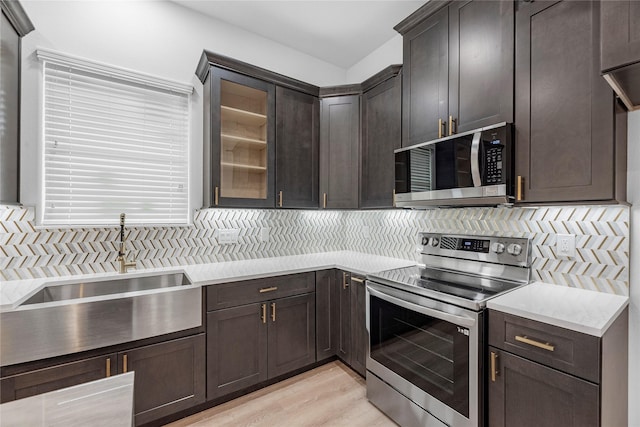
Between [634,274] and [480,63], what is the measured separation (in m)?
1.42

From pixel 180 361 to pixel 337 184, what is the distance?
6.24ft

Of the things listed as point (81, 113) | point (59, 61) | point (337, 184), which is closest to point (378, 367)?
point (337, 184)

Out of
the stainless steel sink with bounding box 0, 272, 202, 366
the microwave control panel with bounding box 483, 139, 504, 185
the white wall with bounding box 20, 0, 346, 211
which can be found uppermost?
the white wall with bounding box 20, 0, 346, 211

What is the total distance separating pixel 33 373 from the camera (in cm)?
148

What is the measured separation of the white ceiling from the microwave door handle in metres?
1.42

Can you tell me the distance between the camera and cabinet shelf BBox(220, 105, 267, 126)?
2.38 metres

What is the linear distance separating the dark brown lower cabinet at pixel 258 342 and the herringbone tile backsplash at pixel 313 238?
0.69 m

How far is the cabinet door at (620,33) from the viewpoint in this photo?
1.05 meters

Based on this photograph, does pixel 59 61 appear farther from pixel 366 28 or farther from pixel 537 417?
pixel 537 417

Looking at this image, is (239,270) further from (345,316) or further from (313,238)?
(313,238)

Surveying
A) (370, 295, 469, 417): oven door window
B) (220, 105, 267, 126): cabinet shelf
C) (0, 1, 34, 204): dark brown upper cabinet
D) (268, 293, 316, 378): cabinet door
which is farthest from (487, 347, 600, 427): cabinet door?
(0, 1, 34, 204): dark brown upper cabinet

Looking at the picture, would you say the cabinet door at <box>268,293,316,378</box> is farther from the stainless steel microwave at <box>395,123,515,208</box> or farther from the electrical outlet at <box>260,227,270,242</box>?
the stainless steel microwave at <box>395,123,515,208</box>

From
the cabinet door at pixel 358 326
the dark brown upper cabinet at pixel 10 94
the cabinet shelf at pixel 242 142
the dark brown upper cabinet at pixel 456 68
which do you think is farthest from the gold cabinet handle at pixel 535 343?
the dark brown upper cabinet at pixel 10 94

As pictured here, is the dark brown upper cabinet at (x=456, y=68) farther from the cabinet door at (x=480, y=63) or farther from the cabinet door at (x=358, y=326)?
the cabinet door at (x=358, y=326)
